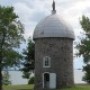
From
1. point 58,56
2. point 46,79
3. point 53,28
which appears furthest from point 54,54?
point 46,79

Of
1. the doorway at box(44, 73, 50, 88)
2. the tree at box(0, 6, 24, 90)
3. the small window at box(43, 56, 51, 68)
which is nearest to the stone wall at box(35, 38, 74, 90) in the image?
the small window at box(43, 56, 51, 68)

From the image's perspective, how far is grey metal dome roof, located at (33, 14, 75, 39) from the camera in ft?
203

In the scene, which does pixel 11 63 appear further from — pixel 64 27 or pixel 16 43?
pixel 64 27

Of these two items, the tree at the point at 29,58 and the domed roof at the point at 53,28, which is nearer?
the domed roof at the point at 53,28

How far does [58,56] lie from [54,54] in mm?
653

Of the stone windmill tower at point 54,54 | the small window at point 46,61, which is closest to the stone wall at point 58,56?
the stone windmill tower at point 54,54

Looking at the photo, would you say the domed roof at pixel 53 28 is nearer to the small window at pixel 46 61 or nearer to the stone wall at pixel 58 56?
the stone wall at pixel 58 56

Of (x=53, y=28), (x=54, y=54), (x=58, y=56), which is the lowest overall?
(x=58, y=56)

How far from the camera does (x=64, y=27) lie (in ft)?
206

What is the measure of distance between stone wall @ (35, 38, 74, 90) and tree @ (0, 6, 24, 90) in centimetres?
669

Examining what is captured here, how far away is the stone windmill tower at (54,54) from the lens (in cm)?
6175

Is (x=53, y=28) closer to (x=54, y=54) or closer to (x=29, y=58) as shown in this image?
(x=54, y=54)

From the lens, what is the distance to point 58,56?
2437 inches

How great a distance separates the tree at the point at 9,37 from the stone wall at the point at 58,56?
6.69 meters
